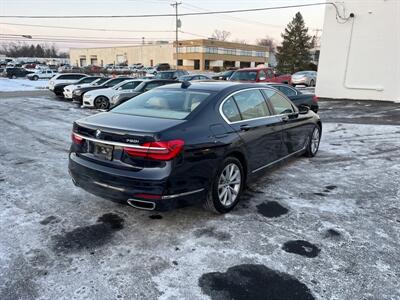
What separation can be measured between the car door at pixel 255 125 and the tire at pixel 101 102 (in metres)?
11.4

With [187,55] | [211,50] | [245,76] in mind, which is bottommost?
[245,76]

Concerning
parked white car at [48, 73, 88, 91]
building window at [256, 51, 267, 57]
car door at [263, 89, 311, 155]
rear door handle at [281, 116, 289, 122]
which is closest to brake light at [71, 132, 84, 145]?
car door at [263, 89, 311, 155]

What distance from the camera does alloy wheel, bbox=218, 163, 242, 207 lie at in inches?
158

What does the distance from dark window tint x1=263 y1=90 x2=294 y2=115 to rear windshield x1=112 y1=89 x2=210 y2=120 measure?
1.37 metres

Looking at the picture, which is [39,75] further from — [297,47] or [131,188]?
[131,188]

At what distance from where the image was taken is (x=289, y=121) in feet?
17.7

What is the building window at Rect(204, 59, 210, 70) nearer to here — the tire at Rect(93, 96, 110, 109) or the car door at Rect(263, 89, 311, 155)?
the tire at Rect(93, 96, 110, 109)

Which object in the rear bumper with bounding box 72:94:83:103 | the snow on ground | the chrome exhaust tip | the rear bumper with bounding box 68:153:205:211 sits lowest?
the snow on ground

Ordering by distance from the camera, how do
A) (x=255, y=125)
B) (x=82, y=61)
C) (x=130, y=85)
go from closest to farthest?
(x=255, y=125) < (x=130, y=85) < (x=82, y=61)

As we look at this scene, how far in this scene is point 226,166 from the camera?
13.1ft

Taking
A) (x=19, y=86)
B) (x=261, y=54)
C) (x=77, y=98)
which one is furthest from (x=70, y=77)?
(x=261, y=54)

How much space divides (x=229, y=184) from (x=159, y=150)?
1.22 metres

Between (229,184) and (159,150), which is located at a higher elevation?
(159,150)

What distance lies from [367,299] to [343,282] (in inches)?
9.3
